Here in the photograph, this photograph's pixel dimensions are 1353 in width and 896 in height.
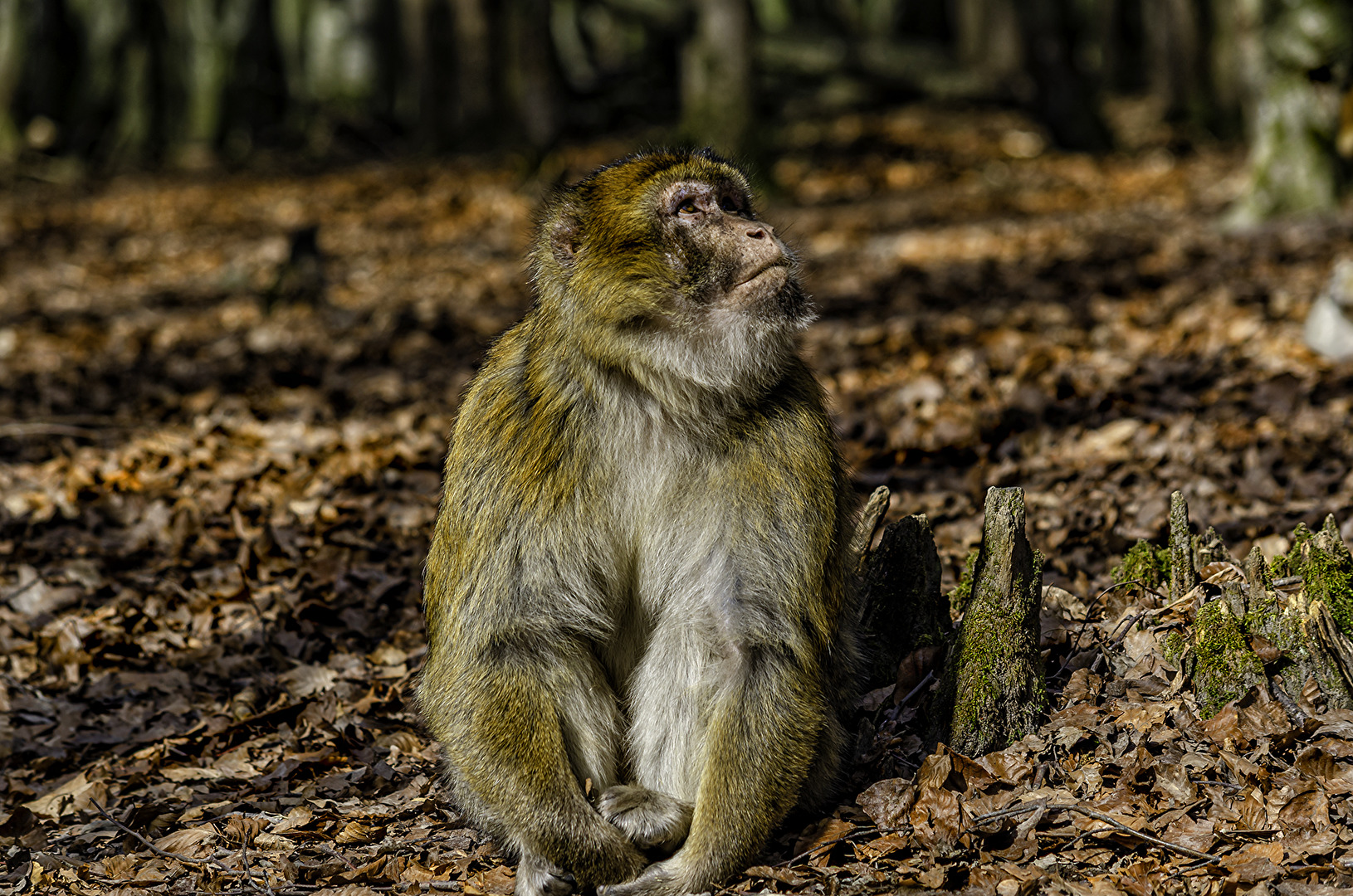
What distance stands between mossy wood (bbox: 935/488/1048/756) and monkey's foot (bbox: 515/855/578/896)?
4.14ft

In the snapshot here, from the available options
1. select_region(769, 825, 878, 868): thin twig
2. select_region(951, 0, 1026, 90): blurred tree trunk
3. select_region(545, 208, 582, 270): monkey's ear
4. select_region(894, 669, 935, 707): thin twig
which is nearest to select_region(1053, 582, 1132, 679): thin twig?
select_region(894, 669, 935, 707): thin twig

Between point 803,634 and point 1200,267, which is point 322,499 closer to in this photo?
point 803,634

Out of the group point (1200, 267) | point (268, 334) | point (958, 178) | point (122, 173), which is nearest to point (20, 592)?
point (268, 334)

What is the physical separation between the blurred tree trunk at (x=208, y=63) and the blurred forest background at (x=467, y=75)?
0.04m

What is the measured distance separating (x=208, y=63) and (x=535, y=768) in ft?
81.5

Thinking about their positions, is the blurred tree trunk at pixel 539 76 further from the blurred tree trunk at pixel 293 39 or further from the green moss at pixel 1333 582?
the green moss at pixel 1333 582

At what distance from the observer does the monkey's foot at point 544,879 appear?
12.4 feet

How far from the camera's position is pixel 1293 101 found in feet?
36.1

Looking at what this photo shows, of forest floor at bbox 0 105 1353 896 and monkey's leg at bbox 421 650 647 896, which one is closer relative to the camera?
monkey's leg at bbox 421 650 647 896

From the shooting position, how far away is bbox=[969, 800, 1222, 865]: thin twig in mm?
3654

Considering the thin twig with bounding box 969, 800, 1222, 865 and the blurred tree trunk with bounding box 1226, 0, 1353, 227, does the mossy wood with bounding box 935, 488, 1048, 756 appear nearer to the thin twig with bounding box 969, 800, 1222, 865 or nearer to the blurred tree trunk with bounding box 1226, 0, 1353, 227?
the thin twig with bounding box 969, 800, 1222, 865

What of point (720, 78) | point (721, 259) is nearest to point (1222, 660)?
point (721, 259)

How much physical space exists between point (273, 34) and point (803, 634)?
2975 centimetres

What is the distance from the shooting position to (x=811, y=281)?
12.5m
